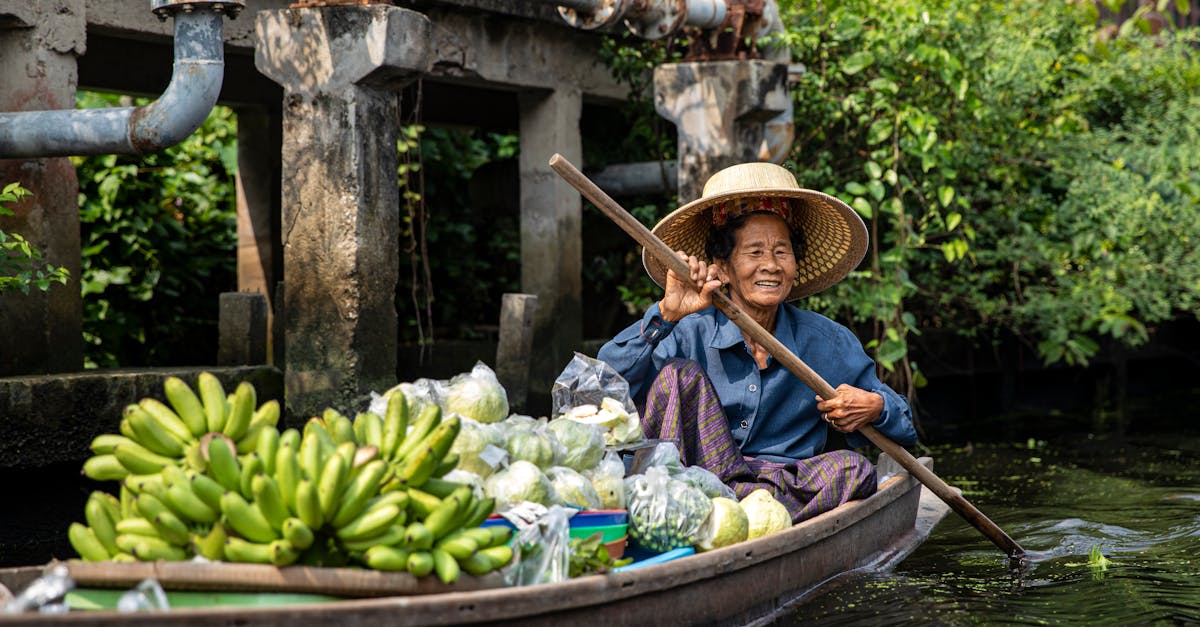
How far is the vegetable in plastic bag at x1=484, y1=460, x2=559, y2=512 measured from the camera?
11.1 feet

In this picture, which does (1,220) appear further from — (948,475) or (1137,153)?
(1137,153)

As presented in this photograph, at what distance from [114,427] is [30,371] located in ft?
1.97

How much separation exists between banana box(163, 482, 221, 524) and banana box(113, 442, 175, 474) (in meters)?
0.17

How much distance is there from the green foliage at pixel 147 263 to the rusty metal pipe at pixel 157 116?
10.4 ft

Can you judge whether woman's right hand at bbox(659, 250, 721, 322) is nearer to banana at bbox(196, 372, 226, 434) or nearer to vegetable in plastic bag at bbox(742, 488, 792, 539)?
vegetable in plastic bag at bbox(742, 488, 792, 539)

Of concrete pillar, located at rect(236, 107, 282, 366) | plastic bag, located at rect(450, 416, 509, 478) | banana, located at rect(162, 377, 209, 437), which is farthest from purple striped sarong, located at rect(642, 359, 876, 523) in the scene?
concrete pillar, located at rect(236, 107, 282, 366)

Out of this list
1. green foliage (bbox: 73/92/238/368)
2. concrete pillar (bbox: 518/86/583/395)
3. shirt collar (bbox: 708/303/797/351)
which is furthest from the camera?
green foliage (bbox: 73/92/238/368)

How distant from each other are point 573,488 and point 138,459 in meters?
1.15

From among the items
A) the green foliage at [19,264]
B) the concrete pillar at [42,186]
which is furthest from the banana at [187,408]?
the concrete pillar at [42,186]

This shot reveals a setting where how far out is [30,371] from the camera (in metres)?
5.96

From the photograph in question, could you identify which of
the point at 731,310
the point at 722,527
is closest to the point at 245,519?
the point at 722,527

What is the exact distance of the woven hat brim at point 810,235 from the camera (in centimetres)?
478

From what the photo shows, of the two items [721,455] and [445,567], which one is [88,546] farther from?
[721,455]

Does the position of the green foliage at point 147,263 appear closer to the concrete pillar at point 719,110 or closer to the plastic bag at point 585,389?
the concrete pillar at point 719,110
